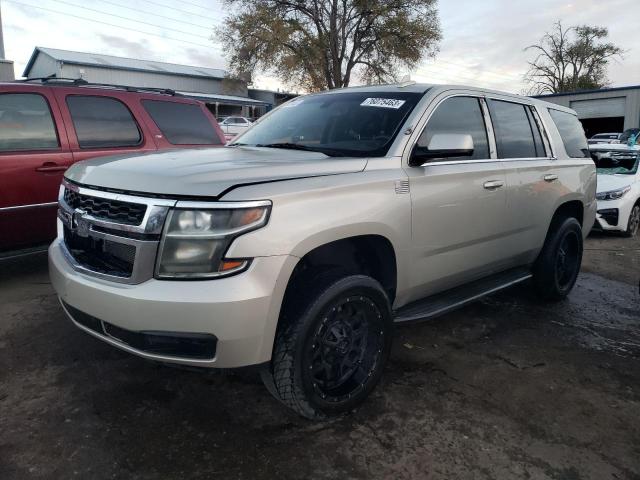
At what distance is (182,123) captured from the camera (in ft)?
18.9

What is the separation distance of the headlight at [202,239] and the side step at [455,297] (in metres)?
1.23

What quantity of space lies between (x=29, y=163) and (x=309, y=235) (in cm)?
341

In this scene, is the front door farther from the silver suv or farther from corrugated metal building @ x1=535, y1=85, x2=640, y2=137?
corrugated metal building @ x1=535, y1=85, x2=640, y2=137

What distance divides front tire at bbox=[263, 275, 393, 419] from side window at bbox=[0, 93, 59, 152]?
350cm

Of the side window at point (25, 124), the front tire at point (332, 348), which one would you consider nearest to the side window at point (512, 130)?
the front tire at point (332, 348)

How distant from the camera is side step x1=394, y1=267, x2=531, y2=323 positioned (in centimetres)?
307

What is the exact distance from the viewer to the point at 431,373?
127 inches

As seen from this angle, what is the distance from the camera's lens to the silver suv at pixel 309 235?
2.16m

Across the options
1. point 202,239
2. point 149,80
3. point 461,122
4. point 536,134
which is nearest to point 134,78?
point 149,80

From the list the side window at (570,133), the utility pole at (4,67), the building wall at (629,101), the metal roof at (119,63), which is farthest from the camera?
the metal roof at (119,63)

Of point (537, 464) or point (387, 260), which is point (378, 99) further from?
point (537, 464)

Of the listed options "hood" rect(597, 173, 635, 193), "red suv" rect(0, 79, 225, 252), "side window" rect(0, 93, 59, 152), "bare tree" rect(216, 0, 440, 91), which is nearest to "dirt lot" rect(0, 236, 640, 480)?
"red suv" rect(0, 79, 225, 252)

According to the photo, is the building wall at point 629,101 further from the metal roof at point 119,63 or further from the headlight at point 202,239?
the headlight at point 202,239

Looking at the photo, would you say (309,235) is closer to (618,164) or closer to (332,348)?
(332,348)
